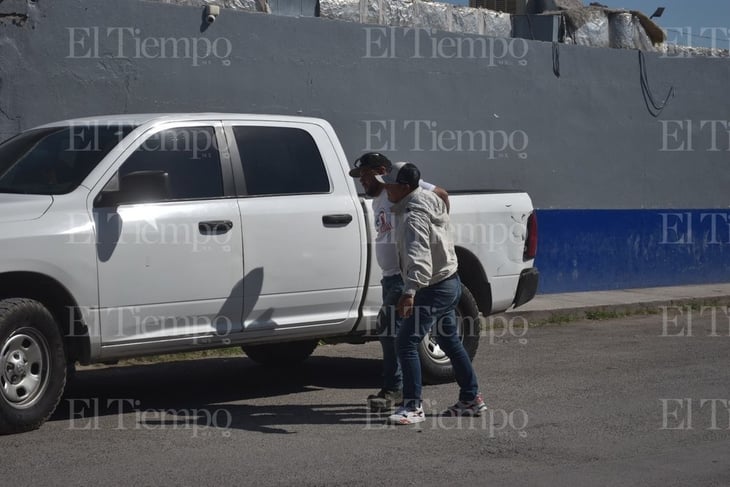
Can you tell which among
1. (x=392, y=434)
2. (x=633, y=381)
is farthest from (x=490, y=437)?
(x=633, y=381)

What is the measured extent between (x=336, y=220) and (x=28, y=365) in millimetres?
2522

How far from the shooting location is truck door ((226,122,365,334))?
313 inches

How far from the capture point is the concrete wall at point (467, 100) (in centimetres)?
1181

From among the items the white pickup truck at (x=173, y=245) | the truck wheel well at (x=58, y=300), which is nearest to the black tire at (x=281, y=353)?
the white pickup truck at (x=173, y=245)

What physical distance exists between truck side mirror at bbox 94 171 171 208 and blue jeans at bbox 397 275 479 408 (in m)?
1.93

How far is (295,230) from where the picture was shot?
8.10 metres

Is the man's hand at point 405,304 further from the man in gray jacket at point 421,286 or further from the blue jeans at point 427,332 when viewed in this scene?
the blue jeans at point 427,332

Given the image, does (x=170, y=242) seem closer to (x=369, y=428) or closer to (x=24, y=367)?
(x=24, y=367)

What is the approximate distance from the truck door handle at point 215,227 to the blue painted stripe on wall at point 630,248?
9.04m

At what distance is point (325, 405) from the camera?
843cm

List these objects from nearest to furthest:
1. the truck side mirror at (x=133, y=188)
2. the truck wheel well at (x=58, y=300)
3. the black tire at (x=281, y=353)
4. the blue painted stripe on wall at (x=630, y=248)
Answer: the truck wheel well at (x=58, y=300) → the truck side mirror at (x=133, y=188) → the black tire at (x=281, y=353) → the blue painted stripe on wall at (x=630, y=248)

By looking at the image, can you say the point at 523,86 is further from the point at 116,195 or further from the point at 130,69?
→ the point at 116,195

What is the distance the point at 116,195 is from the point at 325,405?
2.33 metres

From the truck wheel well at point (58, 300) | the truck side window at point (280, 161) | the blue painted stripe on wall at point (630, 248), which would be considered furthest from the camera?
the blue painted stripe on wall at point (630, 248)
